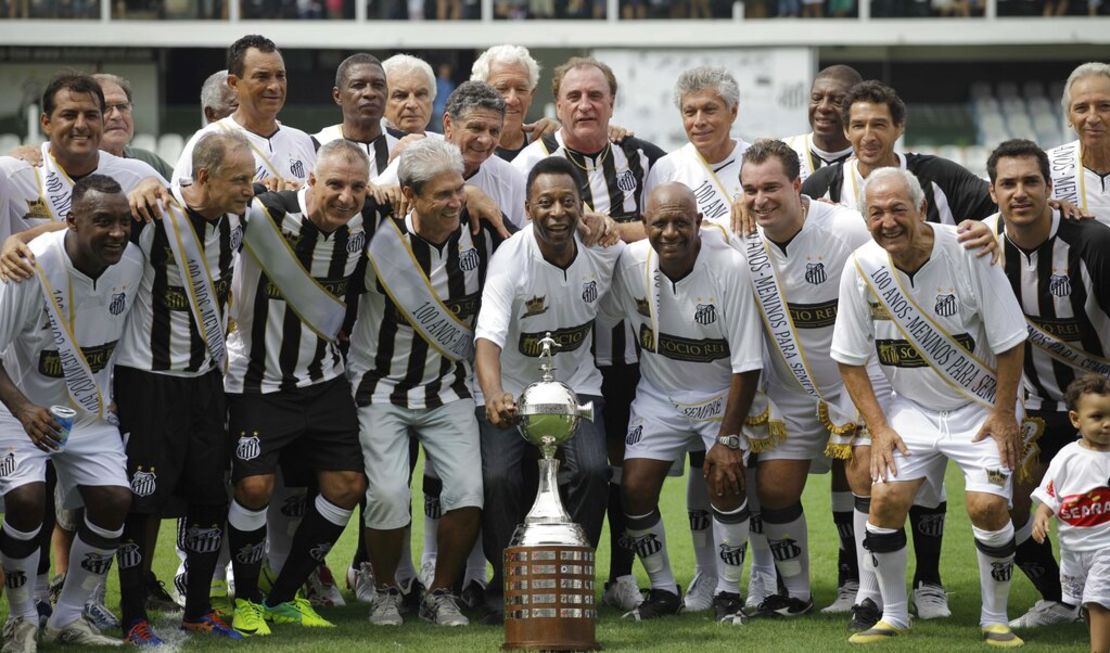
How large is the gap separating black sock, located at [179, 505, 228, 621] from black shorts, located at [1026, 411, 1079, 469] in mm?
3953

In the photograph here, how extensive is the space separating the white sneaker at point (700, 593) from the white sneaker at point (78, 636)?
9.37 feet

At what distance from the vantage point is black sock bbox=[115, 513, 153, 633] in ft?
23.5

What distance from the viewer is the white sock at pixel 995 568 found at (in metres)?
6.98

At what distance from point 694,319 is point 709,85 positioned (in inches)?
56.3

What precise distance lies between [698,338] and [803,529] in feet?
3.56

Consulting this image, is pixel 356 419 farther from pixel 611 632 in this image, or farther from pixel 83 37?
pixel 83 37

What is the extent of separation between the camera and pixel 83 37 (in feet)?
104

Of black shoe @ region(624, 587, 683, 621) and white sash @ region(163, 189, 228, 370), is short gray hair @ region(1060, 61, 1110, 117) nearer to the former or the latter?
black shoe @ region(624, 587, 683, 621)

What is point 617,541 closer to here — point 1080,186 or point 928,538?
point 928,538

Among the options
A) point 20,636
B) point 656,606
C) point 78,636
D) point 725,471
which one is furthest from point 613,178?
point 20,636

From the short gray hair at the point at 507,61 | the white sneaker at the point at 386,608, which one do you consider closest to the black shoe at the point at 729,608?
the white sneaker at the point at 386,608

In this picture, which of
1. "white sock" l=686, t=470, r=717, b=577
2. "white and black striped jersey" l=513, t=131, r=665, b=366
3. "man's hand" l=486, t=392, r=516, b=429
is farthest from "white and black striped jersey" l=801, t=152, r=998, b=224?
"man's hand" l=486, t=392, r=516, b=429

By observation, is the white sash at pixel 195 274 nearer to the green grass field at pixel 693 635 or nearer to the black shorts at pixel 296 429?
the black shorts at pixel 296 429

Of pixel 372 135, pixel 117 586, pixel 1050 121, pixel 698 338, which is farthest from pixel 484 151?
pixel 1050 121
